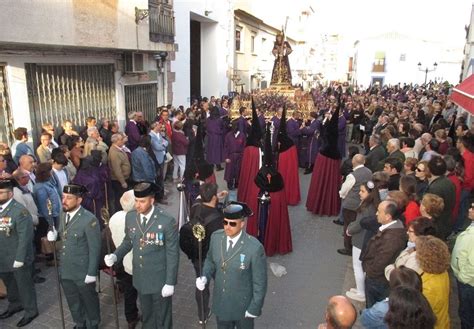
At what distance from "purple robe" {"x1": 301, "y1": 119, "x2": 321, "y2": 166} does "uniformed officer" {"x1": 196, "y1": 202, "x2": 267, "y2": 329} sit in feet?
27.2

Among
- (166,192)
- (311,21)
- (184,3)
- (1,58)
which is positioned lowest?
(166,192)

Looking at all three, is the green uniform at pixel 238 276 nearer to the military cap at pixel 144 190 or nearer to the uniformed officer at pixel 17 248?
the military cap at pixel 144 190

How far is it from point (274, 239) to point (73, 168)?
12.0ft

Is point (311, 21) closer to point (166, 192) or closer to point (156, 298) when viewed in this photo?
point (166, 192)

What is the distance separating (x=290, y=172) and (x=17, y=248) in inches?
236

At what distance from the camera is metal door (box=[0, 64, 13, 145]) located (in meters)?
7.83

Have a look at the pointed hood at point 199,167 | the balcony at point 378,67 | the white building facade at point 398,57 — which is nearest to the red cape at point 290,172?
the pointed hood at point 199,167

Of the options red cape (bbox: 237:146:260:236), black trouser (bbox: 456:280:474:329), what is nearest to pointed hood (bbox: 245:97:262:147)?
red cape (bbox: 237:146:260:236)

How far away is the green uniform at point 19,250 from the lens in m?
4.36

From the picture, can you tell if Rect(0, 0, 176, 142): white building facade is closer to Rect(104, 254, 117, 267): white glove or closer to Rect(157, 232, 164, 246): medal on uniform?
Rect(104, 254, 117, 267): white glove

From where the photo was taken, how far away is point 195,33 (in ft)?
65.4

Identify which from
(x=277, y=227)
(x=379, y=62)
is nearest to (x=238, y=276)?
(x=277, y=227)

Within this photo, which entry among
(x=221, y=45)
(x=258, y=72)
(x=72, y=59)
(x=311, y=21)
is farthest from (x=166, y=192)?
(x=311, y=21)

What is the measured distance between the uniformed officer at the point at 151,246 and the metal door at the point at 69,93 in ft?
19.1
